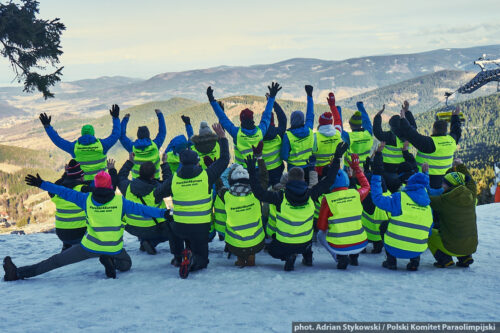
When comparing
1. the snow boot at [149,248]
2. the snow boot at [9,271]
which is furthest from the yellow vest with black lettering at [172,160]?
the snow boot at [9,271]

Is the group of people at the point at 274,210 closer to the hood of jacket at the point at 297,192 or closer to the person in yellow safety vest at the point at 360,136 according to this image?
the hood of jacket at the point at 297,192

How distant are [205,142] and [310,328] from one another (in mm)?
5125

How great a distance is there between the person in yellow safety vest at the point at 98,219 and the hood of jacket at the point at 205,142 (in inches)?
95.3

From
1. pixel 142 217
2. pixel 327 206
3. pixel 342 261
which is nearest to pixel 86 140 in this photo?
pixel 142 217

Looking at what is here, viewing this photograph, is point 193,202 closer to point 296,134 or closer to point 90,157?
point 296,134

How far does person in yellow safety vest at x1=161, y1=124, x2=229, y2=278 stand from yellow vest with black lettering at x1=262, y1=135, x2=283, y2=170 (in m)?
1.69

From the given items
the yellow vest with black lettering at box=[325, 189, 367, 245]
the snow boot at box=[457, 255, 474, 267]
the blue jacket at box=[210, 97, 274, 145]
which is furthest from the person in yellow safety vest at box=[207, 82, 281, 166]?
the snow boot at box=[457, 255, 474, 267]

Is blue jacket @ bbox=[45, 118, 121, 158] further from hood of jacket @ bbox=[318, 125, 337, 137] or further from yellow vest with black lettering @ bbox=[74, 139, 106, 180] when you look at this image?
hood of jacket @ bbox=[318, 125, 337, 137]

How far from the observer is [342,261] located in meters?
6.35

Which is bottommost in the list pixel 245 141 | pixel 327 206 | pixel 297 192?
pixel 327 206

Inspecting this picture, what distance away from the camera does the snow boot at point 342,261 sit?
20.8ft

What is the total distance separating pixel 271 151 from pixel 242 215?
2.21 meters

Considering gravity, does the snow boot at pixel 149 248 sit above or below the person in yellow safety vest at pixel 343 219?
below

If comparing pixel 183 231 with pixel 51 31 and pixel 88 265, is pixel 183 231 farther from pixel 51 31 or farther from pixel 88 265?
pixel 51 31
